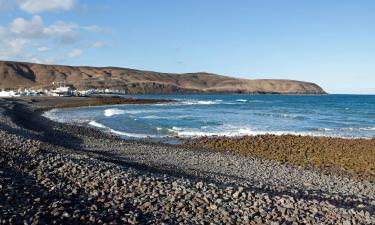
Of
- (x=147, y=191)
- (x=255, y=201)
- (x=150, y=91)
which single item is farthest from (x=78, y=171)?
(x=150, y=91)

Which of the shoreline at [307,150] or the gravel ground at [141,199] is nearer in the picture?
the gravel ground at [141,199]

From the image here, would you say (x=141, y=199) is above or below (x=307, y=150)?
above

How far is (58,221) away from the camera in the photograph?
8.16 meters

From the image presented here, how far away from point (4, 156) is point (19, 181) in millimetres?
3951

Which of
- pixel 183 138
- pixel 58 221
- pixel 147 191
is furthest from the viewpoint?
pixel 183 138

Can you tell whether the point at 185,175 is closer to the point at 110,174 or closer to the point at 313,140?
the point at 110,174

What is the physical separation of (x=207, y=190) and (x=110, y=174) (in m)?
2.82

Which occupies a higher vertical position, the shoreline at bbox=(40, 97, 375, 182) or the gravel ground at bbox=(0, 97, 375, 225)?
the gravel ground at bbox=(0, 97, 375, 225)

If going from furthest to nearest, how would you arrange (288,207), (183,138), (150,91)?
(150,91) → (183,138) → (288,207)

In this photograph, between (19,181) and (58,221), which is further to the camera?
(19,181)

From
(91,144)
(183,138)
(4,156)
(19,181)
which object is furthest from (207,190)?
(183,138)

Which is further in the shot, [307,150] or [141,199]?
[307,150]

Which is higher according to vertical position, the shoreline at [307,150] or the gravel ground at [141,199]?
the gravel ground at [141,199]

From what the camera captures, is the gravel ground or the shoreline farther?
the shoreline
